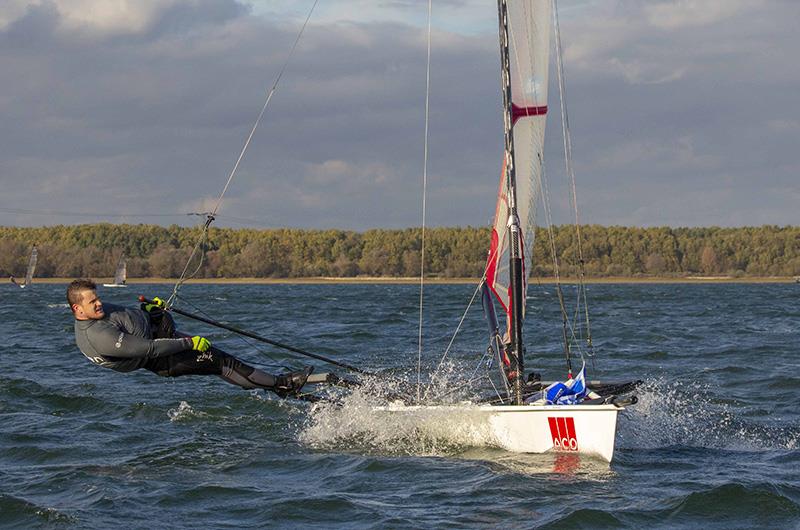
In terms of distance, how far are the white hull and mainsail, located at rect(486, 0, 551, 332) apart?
1657 millimetres

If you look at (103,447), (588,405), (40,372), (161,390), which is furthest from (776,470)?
(40,372)

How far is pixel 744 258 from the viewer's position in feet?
412

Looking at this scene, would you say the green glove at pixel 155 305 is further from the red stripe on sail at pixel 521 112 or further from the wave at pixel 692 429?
the wave at pixel 692 429

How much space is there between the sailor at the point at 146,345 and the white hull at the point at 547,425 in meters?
1.21

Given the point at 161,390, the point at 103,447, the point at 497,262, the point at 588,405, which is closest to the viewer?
the point at 588,405

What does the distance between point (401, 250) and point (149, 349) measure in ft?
378

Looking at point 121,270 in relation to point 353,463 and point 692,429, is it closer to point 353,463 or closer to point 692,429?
point 692,429

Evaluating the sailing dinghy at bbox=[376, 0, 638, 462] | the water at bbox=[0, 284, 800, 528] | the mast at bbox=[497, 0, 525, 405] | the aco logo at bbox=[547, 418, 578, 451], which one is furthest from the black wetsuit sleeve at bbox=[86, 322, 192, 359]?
the aco logo at bbox=[547, 418, 578, 451]

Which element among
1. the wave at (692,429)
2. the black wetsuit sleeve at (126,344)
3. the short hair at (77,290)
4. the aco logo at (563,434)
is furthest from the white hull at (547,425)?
the short hair at (77,290)

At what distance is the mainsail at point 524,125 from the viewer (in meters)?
10.4

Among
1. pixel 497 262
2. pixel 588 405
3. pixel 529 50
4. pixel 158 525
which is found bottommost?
pixel 158 525

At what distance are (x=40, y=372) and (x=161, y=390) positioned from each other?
2.73 m

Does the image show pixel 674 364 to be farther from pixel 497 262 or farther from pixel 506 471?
pixel 506 471

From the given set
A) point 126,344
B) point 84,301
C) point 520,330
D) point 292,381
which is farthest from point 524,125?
point 84,301
